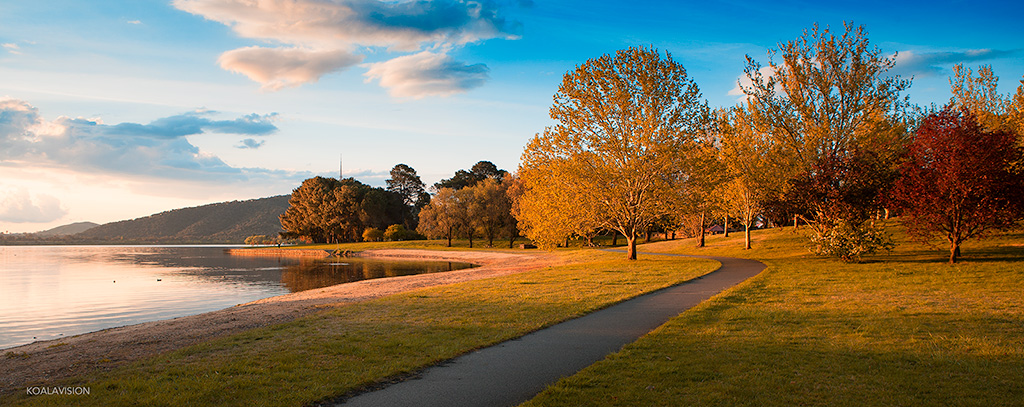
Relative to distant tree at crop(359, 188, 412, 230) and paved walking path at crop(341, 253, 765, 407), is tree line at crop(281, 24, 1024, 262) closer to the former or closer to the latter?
paved walking path at crop(341, 253, 765, 407)

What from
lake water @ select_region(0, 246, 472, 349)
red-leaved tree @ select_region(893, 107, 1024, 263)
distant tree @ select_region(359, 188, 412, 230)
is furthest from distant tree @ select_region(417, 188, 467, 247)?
red-leaved tree @ select_region(893, 107, 1024, 263)

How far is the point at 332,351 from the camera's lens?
8688mm

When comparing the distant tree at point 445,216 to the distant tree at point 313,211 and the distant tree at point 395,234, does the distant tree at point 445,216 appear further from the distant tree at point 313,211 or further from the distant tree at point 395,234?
the distant tree at point 313,211

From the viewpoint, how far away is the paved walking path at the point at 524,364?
20.8 ft

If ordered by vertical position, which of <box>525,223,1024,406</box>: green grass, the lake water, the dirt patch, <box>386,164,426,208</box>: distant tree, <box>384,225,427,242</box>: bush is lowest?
the lake water

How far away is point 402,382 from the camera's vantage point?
700cm

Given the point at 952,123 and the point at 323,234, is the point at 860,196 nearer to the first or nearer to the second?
the point at 952,123

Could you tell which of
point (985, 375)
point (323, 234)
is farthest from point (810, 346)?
point (323, 234)

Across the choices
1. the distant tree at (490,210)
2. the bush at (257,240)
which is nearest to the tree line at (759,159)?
the distant tree at (490,210)

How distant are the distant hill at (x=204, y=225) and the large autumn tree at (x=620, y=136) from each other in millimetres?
136859

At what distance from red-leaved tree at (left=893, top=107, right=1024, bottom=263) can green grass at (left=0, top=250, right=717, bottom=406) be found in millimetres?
14800

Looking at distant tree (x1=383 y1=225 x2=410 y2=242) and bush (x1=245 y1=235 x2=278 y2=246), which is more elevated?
distant tree (x1=383 y1=225 x2=410 y2=242)

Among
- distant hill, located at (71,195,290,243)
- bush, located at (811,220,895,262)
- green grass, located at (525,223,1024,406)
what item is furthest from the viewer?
distant hill, located at (71,195,290,243)

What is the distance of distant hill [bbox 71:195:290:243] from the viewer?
152m
